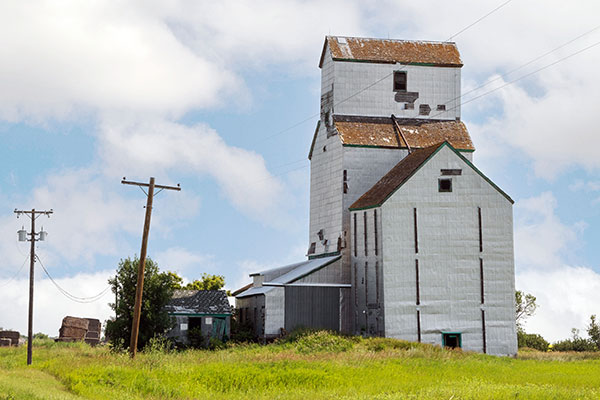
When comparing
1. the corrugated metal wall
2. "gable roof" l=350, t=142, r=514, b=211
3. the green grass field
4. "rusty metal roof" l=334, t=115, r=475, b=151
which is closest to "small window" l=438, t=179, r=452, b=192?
"gable roof" l=350, t=142, r=514, b=211

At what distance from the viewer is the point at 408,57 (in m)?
57.1

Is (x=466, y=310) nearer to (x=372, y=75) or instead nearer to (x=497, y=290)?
(x=497, y=290)

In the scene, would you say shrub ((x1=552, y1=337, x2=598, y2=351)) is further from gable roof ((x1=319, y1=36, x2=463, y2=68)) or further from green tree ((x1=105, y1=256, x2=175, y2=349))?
green tree ((x1=105, y1=256, x2=175, y2=349))

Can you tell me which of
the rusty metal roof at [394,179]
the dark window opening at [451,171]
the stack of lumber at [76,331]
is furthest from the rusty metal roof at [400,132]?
the stack of lumber at [76,331]

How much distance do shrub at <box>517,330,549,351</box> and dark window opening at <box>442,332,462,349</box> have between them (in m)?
15.0

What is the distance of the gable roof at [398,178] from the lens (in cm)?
4681

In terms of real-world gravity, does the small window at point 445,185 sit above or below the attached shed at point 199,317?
above

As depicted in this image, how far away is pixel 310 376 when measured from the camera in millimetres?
30609

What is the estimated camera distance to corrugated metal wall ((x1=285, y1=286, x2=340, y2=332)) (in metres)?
47.5

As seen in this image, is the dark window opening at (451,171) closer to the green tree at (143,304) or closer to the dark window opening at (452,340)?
the dark window opening at (452,340)

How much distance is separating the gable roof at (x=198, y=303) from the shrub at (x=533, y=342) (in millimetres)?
23251

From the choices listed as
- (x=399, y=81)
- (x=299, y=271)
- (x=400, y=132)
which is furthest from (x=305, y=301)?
(x=399, y=81)

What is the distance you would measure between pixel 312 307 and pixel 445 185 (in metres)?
11.1

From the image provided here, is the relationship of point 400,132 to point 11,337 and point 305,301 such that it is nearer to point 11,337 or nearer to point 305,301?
point 305,301
